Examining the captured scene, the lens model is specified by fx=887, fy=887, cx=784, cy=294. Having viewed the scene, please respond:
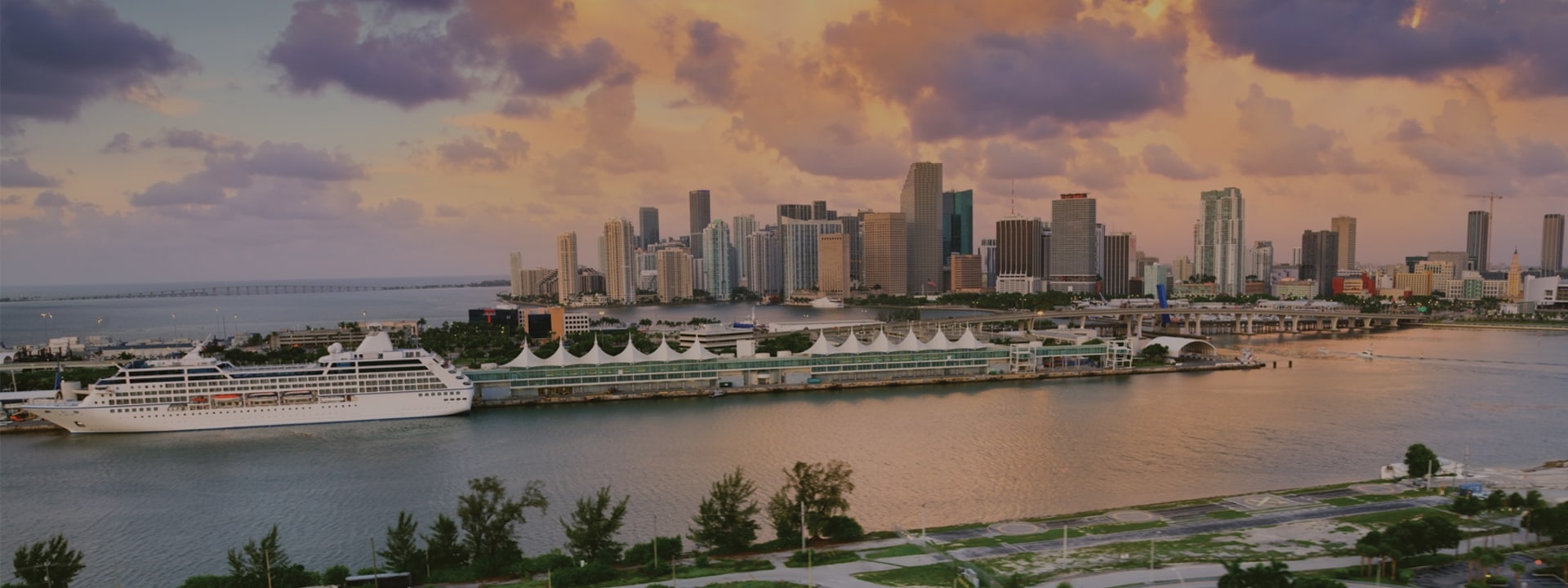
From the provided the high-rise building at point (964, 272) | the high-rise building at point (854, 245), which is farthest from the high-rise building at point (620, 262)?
the high-rise building at point (964, 272)

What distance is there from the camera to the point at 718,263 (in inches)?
3807

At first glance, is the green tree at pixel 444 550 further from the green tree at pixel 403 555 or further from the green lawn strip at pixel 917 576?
the green lawn strip at pixel 917 576

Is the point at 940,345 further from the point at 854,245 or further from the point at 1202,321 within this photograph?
the point at 854,245

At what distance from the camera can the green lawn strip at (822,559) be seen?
938 cm

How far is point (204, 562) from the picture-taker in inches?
418

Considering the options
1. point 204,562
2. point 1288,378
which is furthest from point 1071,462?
point 1288,378

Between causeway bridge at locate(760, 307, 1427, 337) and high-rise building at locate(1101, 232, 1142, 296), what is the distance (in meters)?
44.2

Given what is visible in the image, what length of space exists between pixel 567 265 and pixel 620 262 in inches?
286

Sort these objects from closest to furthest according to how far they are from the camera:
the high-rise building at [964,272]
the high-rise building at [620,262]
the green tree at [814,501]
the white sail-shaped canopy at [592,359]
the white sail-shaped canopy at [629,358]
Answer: the green tree at [814,501] → the white sail-shaped canopy at [592,359] → the white sail-shaped canopy at [629,358] → the high-rise building at [620,262] → the high-rise building at [964,272]

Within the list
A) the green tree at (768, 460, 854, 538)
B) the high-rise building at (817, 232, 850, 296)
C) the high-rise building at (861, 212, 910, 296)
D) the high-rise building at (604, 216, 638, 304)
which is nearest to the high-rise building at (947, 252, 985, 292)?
the high-rise building at (861, 212, 910, 296)

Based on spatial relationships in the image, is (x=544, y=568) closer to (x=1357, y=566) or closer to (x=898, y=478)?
(x=898, y=478)

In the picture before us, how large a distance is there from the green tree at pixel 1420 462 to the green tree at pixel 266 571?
13866 mm

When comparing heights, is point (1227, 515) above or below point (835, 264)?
below

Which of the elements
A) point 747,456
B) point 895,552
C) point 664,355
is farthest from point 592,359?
point 895,552
